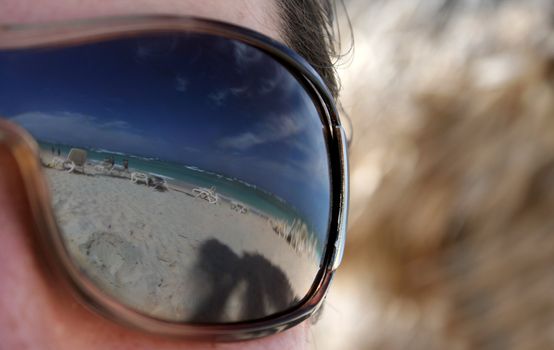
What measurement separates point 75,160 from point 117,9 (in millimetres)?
172

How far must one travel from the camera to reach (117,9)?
0.70 meters

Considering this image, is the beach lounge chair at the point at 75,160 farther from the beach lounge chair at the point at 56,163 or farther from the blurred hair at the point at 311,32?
the blurred hair at the point at 311,32

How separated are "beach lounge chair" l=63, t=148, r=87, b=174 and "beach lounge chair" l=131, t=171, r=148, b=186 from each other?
0.15ft

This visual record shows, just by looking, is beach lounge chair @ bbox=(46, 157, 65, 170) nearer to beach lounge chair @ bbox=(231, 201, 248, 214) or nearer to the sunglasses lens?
the sunglasses lens

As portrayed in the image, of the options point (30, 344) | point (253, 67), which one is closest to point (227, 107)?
point (253, 67)

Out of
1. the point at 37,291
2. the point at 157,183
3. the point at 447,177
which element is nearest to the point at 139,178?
the point at 157,183

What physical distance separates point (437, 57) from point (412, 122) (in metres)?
0.23

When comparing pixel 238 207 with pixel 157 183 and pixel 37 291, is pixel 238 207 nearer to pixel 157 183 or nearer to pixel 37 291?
pixel 157 183

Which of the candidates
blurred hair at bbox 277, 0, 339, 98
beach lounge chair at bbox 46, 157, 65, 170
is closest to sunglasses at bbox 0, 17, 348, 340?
beach lounge chair at bbox 46, 157, 65, 170

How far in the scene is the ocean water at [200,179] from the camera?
2.11 ft

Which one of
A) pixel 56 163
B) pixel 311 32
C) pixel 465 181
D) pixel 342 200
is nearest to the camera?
pixel 56 163

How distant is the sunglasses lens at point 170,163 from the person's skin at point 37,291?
3 centimetres

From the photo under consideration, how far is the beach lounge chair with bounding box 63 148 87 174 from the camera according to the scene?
24.6 inches

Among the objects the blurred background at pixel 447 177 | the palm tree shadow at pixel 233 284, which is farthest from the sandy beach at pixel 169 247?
the blurred background at pixel 447 177
